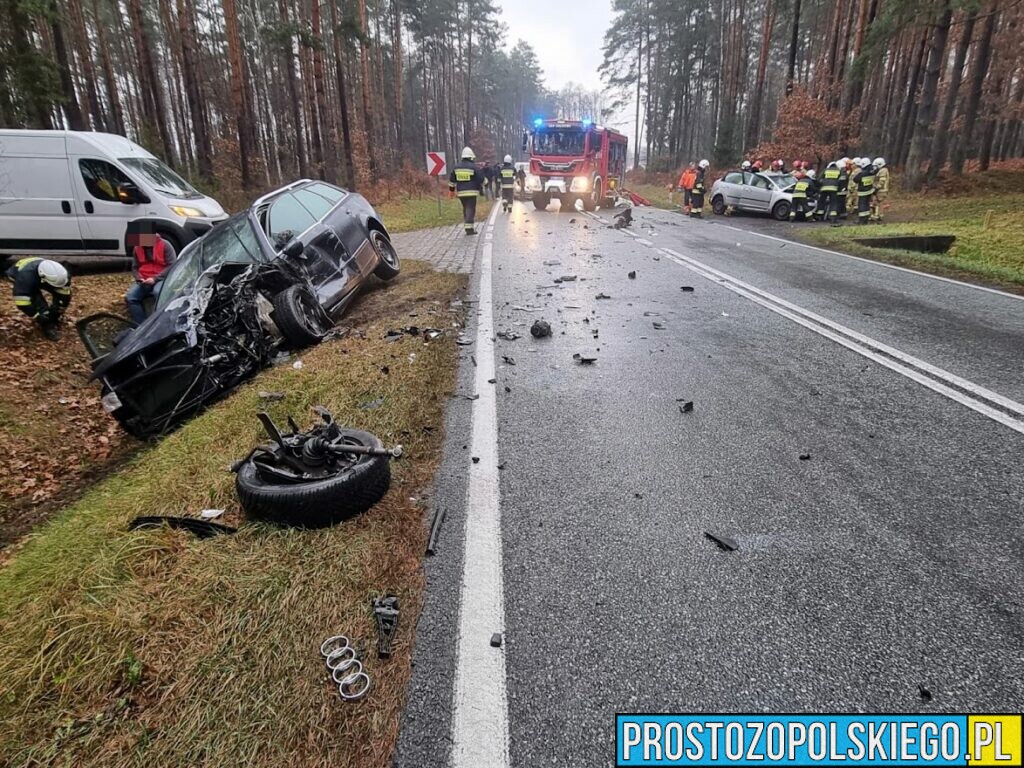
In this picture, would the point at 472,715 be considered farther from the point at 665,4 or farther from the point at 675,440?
the point at 665,4

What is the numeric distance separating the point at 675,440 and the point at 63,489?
474 cm

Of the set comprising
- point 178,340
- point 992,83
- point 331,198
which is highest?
point 992,83

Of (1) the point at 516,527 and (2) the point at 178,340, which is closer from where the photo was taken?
(1) the point at 516,527

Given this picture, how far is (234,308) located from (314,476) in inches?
127

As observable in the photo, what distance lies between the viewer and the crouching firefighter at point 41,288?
6.09 metres

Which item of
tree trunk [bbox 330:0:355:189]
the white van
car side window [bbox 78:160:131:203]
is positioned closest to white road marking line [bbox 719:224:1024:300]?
the white van

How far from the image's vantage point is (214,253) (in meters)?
6.05

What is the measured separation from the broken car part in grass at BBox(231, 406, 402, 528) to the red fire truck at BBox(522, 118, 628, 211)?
20342 mm

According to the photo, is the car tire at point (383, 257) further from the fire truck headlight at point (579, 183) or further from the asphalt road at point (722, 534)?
the fire truck headlight at point (579, 183)

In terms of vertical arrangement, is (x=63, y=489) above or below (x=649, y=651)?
below

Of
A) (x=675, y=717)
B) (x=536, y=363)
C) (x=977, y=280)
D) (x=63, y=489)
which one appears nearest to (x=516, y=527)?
(x=675, y=717)

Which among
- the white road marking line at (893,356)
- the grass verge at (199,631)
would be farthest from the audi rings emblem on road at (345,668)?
the white road marking line at (893,356)

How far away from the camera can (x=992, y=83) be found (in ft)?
94.4

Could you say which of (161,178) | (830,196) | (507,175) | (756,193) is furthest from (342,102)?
(830,196)
